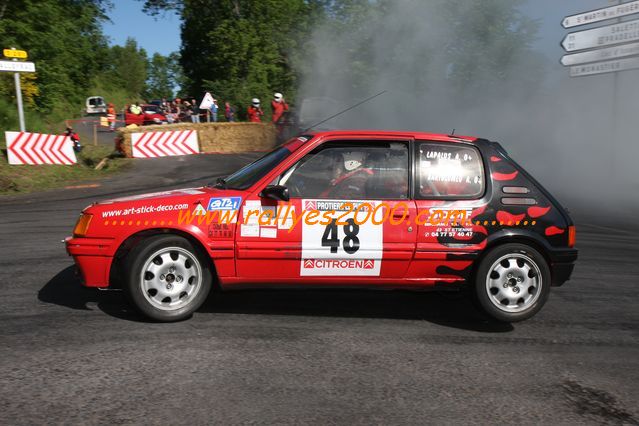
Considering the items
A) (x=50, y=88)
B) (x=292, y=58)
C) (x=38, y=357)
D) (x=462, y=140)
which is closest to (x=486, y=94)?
(x=292, y=58)

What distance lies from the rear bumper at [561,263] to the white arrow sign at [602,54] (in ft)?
52.0

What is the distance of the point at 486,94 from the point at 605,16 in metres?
14.0

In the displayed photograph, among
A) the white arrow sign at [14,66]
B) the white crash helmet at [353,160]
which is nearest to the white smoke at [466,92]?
the white arrow sign at [14,66]

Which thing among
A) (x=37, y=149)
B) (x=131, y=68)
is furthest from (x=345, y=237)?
(x=131, y=68)

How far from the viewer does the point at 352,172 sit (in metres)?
4.69

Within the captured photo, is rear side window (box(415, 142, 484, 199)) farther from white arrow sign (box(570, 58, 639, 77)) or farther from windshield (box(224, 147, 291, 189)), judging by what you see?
white arrow sign (box(570, 58, 639, 77))

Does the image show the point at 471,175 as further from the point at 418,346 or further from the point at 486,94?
the point at 486,94

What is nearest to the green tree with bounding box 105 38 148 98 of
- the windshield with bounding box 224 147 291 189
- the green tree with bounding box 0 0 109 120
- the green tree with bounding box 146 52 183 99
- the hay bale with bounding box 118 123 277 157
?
the green tree with bounding box 146 52 183 99

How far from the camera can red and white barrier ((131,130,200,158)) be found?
20.7 m

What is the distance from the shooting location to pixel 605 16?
59.1 feet

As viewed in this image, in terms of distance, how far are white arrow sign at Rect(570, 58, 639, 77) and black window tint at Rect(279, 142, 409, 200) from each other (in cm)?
1630

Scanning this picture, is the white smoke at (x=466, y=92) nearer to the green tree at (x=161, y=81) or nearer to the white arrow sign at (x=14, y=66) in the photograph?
the white arrow sign at (x=14, y=66)

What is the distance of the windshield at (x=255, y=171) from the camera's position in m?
4.66

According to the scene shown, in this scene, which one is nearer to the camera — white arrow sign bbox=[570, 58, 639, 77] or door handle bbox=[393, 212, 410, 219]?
door handle bbox=[393, 212, 410, 219]
